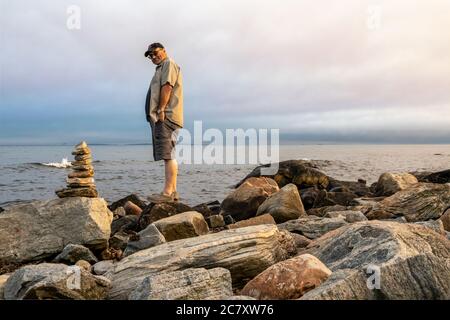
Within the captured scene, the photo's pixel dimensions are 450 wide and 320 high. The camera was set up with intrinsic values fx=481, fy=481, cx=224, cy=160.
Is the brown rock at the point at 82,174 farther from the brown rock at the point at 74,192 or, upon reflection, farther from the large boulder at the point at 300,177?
the large boulder at the point at 300,177

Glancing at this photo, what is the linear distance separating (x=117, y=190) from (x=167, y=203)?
34.4 ft

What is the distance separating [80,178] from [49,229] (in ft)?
3.83

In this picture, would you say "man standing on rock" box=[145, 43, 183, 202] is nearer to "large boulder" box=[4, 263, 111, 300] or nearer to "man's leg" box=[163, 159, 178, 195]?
"man's leg" box=[163, 159, 178, 195]

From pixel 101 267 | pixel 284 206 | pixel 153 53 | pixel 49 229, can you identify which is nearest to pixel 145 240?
pixel 101 267

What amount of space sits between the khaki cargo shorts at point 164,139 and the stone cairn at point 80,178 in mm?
A: 1510

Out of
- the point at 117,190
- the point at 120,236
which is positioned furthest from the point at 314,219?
the point at 117,190

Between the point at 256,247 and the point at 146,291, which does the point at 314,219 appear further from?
the point at 146,291

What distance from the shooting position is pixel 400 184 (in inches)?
606

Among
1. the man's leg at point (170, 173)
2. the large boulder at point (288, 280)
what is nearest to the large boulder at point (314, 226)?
the man's leg at point (170, 173)

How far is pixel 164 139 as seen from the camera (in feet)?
33.8

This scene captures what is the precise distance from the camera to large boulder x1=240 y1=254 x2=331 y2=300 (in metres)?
5.18

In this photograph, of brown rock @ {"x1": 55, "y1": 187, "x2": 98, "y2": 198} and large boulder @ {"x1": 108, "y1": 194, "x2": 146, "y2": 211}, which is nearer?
brown rock @ {"x1": 55, "y1": 187, "x2": 98, "y2": 198}

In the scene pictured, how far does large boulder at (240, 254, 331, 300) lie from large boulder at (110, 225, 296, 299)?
771 millimetres

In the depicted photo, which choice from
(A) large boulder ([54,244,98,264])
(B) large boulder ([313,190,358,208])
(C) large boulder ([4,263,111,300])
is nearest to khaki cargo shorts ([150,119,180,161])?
(A) large boulder ([54,244,98,264])
